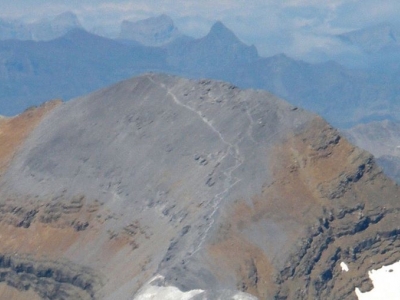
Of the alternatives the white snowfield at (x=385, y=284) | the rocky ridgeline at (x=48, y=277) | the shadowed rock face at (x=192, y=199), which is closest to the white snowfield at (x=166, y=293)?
the shadowed rock face at (x=192, y=199)

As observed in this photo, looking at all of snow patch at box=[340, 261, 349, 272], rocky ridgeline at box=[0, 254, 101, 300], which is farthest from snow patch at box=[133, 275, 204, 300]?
snow patch at box=[340, 261, 349, 272]

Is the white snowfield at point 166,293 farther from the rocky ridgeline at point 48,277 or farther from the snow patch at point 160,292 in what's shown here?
the rocky ridgeline at point 48,277

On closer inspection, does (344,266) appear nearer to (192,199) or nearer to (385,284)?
(385,284)

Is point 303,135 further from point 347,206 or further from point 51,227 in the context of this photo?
point 51,227

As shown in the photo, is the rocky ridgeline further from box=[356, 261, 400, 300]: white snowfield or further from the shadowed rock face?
box=[356, 261, 400, 300]: white snowfield

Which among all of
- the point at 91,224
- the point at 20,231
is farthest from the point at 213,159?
the point at 20,231

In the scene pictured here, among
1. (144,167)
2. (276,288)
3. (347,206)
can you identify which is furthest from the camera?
(144,167)
